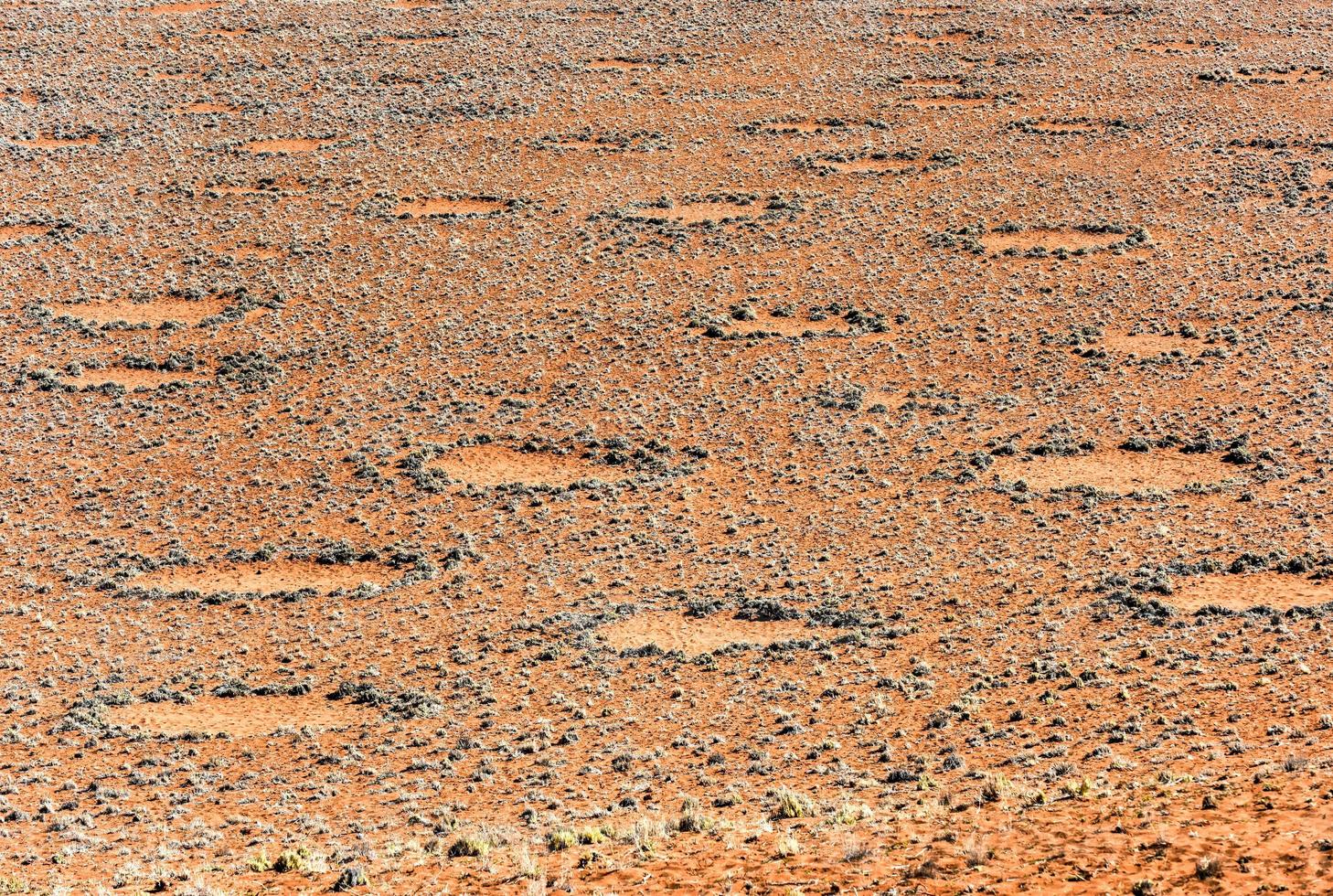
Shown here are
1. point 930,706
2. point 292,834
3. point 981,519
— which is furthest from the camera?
point 981,519

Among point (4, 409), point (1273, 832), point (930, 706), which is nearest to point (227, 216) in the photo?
point (4, 409)

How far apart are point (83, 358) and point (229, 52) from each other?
20.4 meters

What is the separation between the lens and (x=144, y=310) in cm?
3416

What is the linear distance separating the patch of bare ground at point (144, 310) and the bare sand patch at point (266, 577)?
11.2m

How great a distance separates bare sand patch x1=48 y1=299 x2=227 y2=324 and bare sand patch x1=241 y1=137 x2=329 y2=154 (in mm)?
9345

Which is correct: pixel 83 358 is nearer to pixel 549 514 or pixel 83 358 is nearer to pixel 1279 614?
pixel 549 514

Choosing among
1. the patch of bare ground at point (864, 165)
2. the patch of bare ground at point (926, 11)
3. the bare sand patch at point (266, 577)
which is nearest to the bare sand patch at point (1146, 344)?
the patch of bare ground at point (864, 165)

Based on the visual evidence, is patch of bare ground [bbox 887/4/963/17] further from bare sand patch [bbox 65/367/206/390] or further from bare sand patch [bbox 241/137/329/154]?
bare sand patch [bbox 65/367/206/390]

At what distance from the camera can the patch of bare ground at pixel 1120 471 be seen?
26031mm

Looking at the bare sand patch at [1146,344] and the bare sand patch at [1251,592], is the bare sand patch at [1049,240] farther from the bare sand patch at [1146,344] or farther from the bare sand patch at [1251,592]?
the bare sand patch at [1251,592]

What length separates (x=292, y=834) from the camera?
51.8 ft

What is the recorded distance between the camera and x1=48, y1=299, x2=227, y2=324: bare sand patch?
3369cm

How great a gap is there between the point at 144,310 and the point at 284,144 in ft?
34.5

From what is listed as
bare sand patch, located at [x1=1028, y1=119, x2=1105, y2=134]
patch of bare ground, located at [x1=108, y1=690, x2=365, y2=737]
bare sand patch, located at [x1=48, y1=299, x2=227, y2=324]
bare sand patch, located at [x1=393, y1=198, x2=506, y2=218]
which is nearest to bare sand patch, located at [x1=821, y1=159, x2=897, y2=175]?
bare sand patch, located at [x1=1028, y1=119, x2=1105, y2=134]
